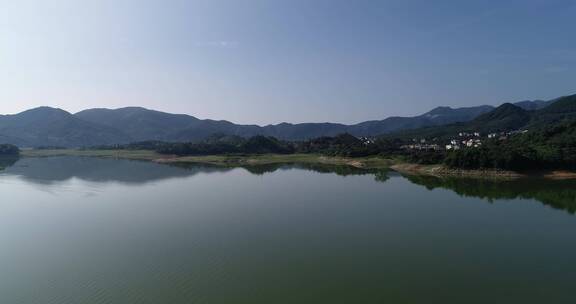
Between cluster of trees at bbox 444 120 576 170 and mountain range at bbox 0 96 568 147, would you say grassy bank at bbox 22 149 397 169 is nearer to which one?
cluster of trees at bbox 444 120 576 170

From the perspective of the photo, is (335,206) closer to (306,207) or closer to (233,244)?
(306,207)

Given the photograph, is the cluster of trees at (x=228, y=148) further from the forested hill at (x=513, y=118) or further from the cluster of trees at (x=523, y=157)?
the forested hill at (x=513, y=118)

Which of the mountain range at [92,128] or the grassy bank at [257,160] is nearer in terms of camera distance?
the grassy bank at [257,160]

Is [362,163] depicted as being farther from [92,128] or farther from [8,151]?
[92,128]

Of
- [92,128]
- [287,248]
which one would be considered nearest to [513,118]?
[287,248]

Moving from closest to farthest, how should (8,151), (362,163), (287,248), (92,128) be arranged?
(287,248) → (362,163) → (8,151) → (92,128)

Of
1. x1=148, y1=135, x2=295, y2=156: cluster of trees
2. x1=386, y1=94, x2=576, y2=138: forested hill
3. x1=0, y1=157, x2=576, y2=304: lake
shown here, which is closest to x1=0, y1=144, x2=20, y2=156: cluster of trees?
x1=148, y1=135, x2=295, y2=156: cluster of trees

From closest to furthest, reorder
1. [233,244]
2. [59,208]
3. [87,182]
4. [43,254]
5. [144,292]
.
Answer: [144,292], [43,254], [233,244], [59,208], [87,182]

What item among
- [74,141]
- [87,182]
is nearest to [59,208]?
[87,182]

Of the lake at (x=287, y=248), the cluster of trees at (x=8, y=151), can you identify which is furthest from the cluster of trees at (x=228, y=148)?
the lake at (x=287, y=248)
